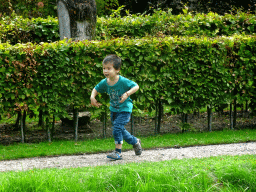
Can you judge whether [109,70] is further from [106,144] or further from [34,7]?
[34,7]

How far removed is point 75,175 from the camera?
3830 mm

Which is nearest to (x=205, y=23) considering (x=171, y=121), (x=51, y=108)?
(x=171, y=121)

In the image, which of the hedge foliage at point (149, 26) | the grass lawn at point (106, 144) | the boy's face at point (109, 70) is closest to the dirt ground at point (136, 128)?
the grass lawn at point (106, 144)

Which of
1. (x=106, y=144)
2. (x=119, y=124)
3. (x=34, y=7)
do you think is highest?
(x=34, y=7)

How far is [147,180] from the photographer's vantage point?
3584mm

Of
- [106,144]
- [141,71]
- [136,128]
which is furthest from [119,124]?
[136,128]

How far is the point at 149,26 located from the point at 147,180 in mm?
7008

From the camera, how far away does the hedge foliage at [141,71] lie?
6469mm

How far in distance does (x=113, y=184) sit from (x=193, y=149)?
2.83 meters

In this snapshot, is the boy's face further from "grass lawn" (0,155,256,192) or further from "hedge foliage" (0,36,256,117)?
"hedge foliage" (0,36,256,117)

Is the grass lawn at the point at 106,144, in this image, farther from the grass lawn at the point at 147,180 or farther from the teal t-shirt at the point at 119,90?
the grass lawn at the point at 147,180

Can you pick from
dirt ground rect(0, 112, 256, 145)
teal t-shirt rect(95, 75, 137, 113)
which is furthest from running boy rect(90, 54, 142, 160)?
dirt ground rect(0, 112, 256, 145)

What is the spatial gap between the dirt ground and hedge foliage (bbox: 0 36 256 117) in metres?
0.86

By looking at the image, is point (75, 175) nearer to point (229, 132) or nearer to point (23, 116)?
point (23, 116)
